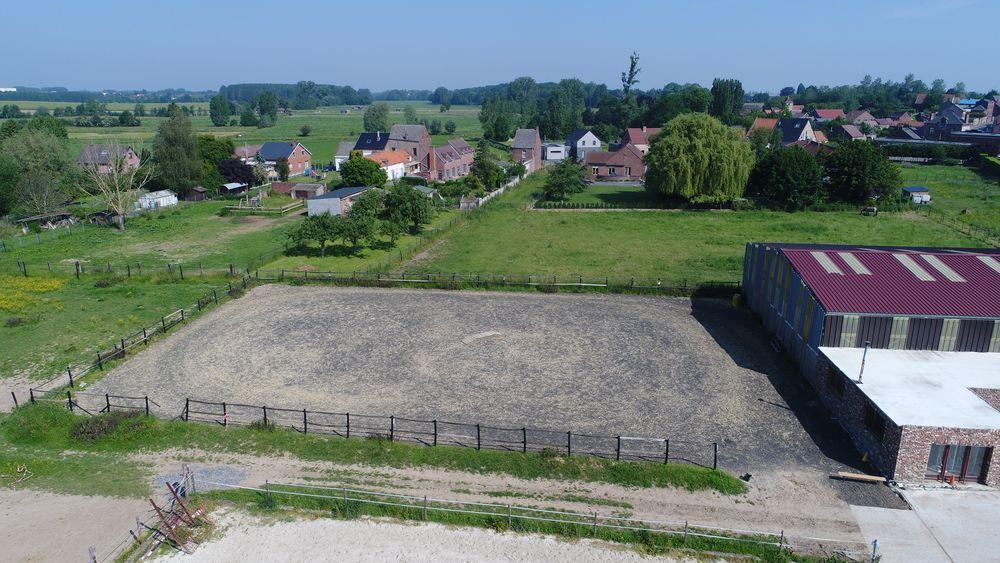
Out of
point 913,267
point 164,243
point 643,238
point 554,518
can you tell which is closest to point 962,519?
point 554,518

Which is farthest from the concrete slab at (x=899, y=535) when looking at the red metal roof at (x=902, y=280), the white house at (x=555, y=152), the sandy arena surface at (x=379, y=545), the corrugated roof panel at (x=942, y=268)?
the white house at (x=555, y=152)

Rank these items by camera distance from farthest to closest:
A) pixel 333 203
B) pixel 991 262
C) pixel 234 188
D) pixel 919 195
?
pixel 234 188 → pixel 919 195 → pixel 333 203 → pixel 991 262

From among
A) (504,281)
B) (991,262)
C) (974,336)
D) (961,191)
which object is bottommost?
(504,281)

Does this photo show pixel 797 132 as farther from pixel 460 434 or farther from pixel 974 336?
pixel 460 434

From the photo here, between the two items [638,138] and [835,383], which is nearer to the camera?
[835,383]

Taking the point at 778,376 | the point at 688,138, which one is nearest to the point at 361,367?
the point at 778,376
